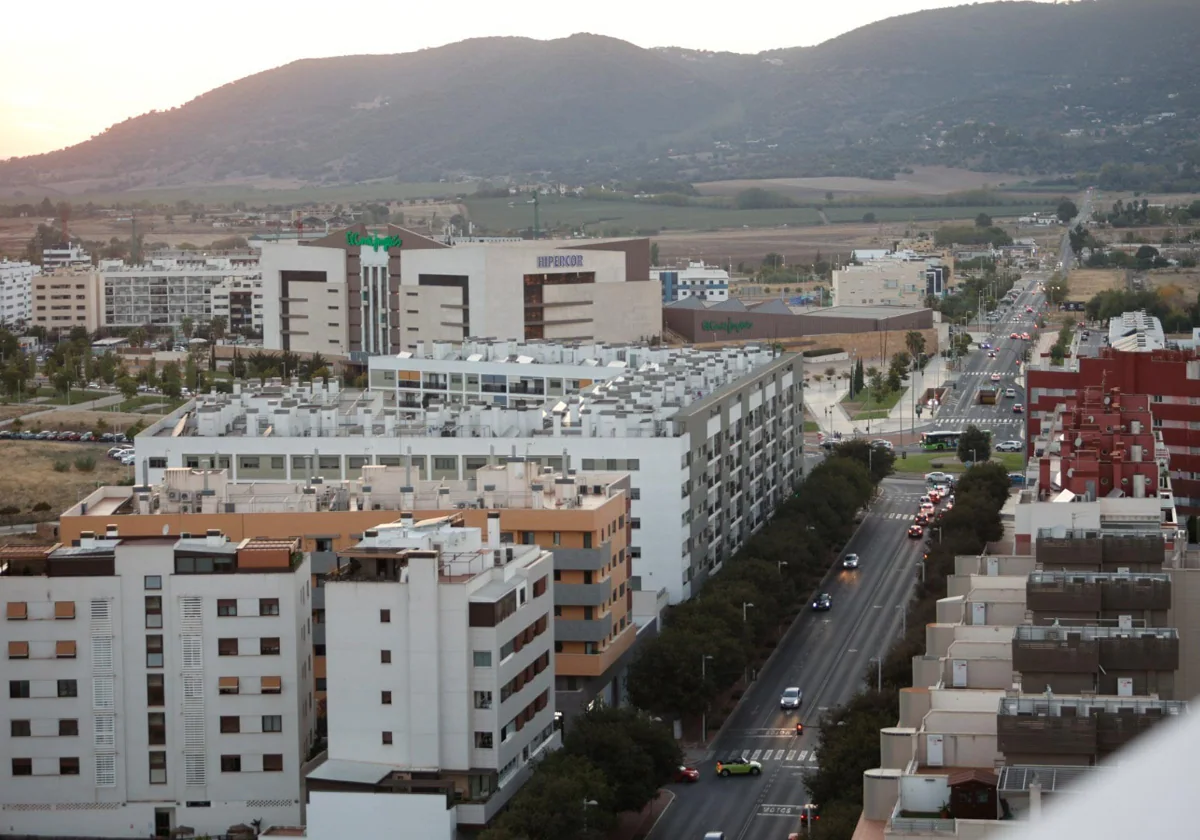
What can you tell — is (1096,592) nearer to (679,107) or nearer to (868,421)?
(868,421)

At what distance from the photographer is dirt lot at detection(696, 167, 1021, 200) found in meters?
120

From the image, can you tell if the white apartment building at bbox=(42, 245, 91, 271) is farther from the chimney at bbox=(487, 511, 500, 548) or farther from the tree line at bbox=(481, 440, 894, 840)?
the chimney at bbox=(487, 511, 500, 548)

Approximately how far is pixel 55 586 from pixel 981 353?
36453 millimetres

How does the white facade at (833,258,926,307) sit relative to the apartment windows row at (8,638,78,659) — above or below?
above

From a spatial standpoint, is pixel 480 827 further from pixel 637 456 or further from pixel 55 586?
pixel 637 456

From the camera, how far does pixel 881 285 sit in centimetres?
5416

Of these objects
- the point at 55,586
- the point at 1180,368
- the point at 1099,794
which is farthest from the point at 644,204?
the point at 1099,794

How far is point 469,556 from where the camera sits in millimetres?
11391

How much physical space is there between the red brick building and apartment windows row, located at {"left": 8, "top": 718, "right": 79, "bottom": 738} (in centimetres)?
1323

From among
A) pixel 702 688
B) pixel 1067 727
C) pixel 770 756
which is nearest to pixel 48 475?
pixel 702 688

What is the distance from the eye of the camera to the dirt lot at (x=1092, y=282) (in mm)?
57906

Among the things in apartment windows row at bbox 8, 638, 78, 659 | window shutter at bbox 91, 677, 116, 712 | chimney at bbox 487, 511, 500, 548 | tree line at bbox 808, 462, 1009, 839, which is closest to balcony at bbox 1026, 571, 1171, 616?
tree line at bbox 808, 462, 1009, 839

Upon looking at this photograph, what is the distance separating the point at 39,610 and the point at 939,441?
22119 mm

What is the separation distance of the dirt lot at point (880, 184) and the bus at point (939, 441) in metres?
86.4
